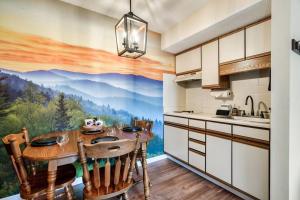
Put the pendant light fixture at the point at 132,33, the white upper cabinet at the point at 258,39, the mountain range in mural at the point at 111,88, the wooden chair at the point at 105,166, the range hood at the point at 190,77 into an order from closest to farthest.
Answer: the wooden chair at the point at 105,166 < the pendant light fixture at the point at 132,33 < the white upper cabinet at the point at 258,39 < the mountain range in mural at the point at 111,88 < the range hood at the point at 190,77

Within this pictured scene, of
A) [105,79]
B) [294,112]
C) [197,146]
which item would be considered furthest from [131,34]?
[197,146]

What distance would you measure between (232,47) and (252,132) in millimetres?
1307

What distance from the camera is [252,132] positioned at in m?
1.76

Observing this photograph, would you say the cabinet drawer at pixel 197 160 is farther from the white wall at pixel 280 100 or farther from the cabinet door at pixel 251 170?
the white wall at pixel 280 100

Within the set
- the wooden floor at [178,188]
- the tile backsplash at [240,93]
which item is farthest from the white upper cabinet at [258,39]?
the wooden floor at [178,188]

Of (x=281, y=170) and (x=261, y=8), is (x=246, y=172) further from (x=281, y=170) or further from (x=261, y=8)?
(x=261, y=8)

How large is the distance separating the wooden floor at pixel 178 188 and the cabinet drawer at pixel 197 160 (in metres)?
0.17

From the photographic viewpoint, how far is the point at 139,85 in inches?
119

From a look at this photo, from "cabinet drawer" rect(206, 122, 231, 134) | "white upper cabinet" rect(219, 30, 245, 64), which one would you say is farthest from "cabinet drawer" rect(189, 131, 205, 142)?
"white upper cabinet" rect(219, 30, 245, 64)

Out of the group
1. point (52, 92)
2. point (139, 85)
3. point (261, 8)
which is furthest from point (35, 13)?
point (261, 8)

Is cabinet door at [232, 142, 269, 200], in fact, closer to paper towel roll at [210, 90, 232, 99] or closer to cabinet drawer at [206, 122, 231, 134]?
cabinet drawer at [206, 122, 231, 134]

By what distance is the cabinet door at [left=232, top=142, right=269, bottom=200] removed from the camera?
65.5 inches

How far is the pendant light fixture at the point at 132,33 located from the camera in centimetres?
163

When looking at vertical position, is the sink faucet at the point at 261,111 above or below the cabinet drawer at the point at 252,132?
above
